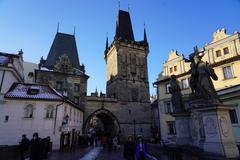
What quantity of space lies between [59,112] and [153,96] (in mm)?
54753

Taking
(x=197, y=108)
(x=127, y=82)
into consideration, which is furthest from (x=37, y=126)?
(x=127, y=82)

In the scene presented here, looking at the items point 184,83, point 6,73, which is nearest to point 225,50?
point 184,83

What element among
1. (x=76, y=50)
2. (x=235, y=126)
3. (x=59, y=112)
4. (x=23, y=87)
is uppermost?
(x=76, y=50)

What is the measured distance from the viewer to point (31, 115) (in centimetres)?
2041

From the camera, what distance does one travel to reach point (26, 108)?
2041 cm

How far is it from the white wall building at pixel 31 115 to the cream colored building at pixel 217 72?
12628 millimetres

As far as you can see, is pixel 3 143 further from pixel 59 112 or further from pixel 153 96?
pixel 153 96

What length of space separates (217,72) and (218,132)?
16735 mm

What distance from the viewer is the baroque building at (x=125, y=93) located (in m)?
37.9

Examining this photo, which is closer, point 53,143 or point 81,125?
point 53,143

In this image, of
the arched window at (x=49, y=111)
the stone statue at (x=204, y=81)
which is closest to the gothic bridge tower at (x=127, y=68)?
the arched window at (x=49, y=111)

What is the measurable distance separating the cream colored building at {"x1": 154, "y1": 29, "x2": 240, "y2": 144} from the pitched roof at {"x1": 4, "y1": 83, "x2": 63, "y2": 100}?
1385 cm

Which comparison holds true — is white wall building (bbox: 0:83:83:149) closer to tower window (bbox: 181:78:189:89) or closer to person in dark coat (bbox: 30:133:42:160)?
person in dark coat (bbox: 30:133:42:160)

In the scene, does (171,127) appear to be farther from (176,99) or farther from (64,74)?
(64,74)
